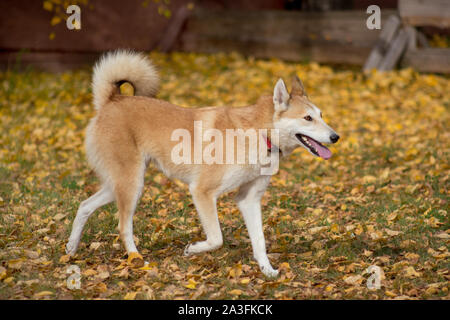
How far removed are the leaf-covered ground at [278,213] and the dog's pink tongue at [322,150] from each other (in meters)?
0.89

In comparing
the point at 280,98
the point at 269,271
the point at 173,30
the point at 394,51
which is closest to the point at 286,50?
the point at 394,51

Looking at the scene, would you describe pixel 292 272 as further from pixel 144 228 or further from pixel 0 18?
pixel 0 18

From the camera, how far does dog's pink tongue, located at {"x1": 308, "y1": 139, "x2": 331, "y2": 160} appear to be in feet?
Result: 13.7

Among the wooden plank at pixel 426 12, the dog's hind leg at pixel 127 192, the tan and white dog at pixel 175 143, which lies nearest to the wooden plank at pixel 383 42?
the wooden plank at pixel 426 12

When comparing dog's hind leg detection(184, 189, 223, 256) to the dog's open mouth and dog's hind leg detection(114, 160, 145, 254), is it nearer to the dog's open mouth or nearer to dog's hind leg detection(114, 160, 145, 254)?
dog's hind leg detection(114, 160, 145, 254)

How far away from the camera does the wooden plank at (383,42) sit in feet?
33.4

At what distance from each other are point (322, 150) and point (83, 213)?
2030 mm

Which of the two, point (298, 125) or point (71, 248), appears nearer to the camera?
point (298, 125)

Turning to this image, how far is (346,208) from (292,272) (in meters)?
1.56

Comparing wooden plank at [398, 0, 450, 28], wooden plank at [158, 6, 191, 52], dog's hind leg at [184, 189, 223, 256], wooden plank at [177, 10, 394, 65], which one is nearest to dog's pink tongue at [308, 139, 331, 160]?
dog's hind leg at [184, 189, 223, 256]

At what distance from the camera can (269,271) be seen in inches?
167

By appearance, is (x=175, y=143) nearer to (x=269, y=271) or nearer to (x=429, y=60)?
(x=269, y=271)

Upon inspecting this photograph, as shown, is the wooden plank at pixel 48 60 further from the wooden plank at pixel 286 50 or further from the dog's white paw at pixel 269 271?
the dog's white paw at pixel 269 271

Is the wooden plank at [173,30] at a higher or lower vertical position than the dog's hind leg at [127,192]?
higher
